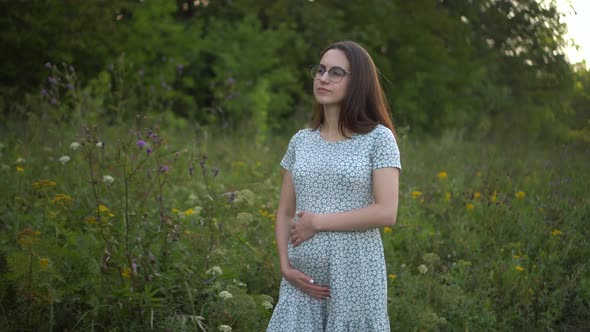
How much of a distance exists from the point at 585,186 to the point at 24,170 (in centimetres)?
480

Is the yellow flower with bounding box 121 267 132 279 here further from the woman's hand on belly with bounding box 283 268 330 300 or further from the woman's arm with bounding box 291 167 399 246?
the woman's arm with bounding box 291 167 399 246

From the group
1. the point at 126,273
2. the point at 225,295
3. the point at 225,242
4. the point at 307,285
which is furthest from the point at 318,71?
the point at 225,242

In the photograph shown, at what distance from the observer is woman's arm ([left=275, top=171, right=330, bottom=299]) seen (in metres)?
2.64

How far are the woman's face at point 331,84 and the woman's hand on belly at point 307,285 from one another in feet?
2.35

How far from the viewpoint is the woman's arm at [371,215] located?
2.53 meters

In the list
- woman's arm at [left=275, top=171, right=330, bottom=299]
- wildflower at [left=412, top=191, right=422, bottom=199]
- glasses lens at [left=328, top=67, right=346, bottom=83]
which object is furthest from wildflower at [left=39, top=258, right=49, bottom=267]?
wildflower at [left=412, top=191, right=422, bottom=199]

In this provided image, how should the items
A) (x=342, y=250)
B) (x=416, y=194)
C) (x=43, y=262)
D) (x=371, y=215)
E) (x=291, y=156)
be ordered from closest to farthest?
(x=371, y=215) < (x=342, y=250) < (x=291, y=156) < (x=43, y=262) < (x=416, y=194)

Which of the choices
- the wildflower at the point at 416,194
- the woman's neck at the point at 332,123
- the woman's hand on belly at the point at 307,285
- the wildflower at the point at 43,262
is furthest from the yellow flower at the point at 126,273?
the wildflower at the point at 416,194

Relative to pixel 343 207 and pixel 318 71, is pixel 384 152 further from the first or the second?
pixel 318 71

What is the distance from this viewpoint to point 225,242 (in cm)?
417

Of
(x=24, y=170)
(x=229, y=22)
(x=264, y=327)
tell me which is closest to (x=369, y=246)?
(x=264, y=327)

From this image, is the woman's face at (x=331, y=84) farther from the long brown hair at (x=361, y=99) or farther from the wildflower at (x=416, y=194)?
the wildflower at (x=416, y=194)

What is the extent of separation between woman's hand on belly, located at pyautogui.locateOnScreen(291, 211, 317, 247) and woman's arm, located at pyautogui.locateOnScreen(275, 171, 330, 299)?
0.15 m

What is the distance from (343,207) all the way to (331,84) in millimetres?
509
